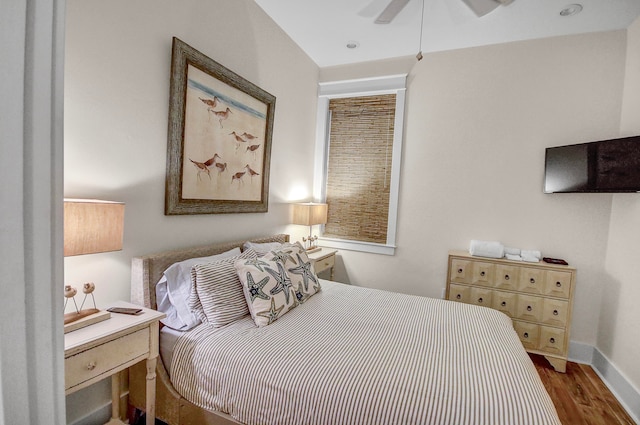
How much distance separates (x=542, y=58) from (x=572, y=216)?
151 cm

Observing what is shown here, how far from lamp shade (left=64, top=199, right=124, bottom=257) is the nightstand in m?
1.85

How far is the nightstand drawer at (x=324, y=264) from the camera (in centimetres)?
303

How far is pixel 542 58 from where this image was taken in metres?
2.79

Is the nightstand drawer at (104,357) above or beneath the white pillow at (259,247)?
beneath

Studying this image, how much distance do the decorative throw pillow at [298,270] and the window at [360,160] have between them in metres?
1.36

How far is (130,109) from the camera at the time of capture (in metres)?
1.66

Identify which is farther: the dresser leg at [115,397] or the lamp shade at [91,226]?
the dresser leg at [115,397]

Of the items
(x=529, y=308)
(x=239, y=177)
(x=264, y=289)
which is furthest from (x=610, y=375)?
(x=239, y=177)

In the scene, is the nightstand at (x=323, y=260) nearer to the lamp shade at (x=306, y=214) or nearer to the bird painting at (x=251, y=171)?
the lamp shade at (x=306, y=214)

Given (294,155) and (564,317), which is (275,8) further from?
(564,317)

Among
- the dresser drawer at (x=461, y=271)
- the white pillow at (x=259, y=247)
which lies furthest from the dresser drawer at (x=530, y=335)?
the white pillow at (x=259, y=247)

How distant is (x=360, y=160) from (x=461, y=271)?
1612 mm

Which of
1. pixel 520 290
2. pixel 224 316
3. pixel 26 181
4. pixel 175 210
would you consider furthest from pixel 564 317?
pixel 26 181

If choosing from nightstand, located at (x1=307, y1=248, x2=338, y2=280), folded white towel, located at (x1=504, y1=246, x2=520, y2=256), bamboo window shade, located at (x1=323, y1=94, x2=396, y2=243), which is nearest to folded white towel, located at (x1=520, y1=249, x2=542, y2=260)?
folded white towel, located at (x1=504, y1=246, x2=520, y2=256)
